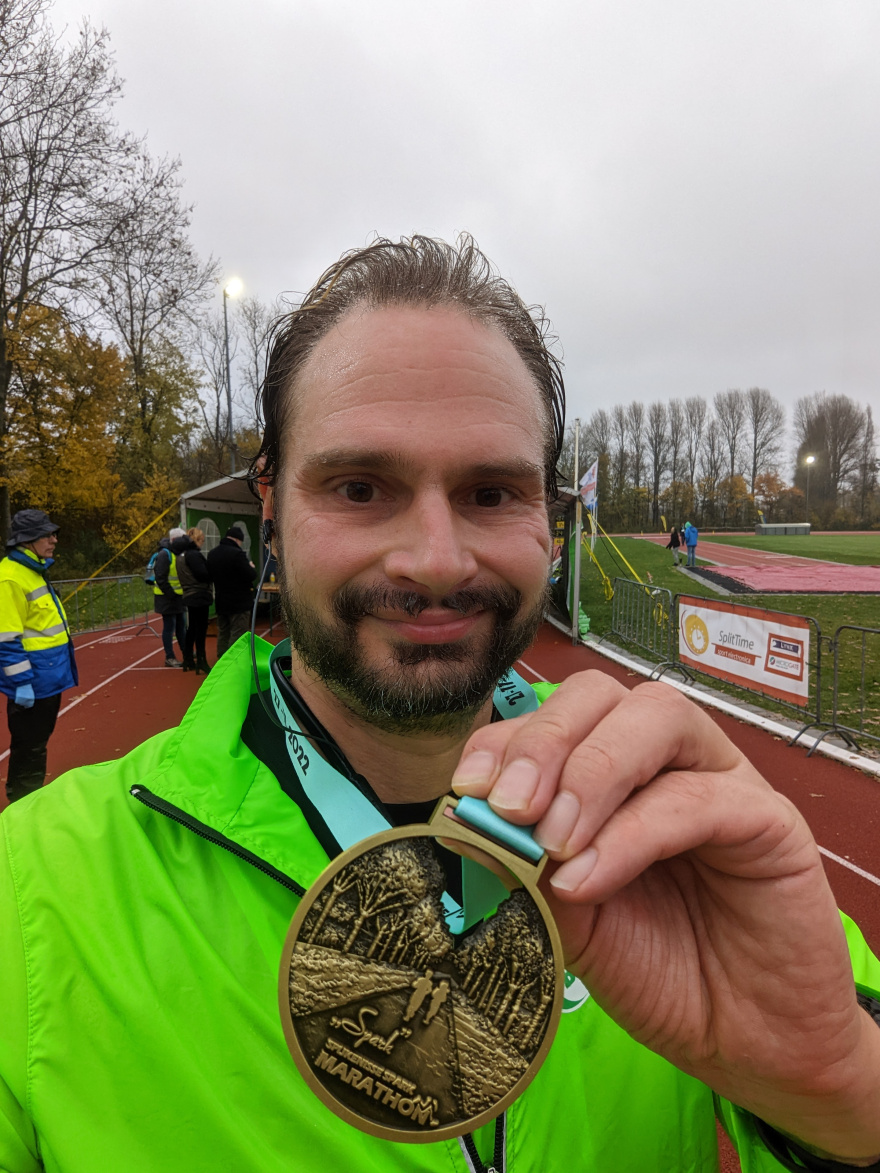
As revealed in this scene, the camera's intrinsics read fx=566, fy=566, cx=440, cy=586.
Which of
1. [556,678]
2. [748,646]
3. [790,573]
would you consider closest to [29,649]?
[556,678]

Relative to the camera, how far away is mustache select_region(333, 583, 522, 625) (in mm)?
1197

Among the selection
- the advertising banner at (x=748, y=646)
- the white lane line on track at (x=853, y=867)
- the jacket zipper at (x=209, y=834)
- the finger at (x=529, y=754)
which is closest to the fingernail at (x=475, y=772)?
the finger at (x=529, y=754)

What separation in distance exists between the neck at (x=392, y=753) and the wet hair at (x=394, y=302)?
73 centimetres

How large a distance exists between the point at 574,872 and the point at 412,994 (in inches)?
11.8

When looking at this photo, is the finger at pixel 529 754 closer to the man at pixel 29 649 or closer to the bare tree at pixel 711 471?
the man at pixel 29 649

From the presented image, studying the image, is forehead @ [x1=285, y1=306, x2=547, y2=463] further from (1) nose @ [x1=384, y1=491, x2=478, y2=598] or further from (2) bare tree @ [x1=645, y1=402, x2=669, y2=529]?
(2) bare tree @ [x1=645, y1=402, x2=669, y2=529]

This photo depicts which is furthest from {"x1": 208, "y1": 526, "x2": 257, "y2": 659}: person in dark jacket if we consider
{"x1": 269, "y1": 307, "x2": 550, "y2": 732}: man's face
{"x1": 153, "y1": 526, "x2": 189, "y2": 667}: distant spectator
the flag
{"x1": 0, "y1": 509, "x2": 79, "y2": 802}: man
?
{"x1": 269, "y1": 307, "x2": 550, "y2": 732}: man's face

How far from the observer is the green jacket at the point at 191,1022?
93 centimetres

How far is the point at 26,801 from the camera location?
1.21m

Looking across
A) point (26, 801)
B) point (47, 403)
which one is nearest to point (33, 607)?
point (26, 801)

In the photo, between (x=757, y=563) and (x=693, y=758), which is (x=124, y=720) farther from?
(x=757, y=563)

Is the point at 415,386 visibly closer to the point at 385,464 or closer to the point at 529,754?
the point at 385,464

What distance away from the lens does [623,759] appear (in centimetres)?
84

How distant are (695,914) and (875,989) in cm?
48
